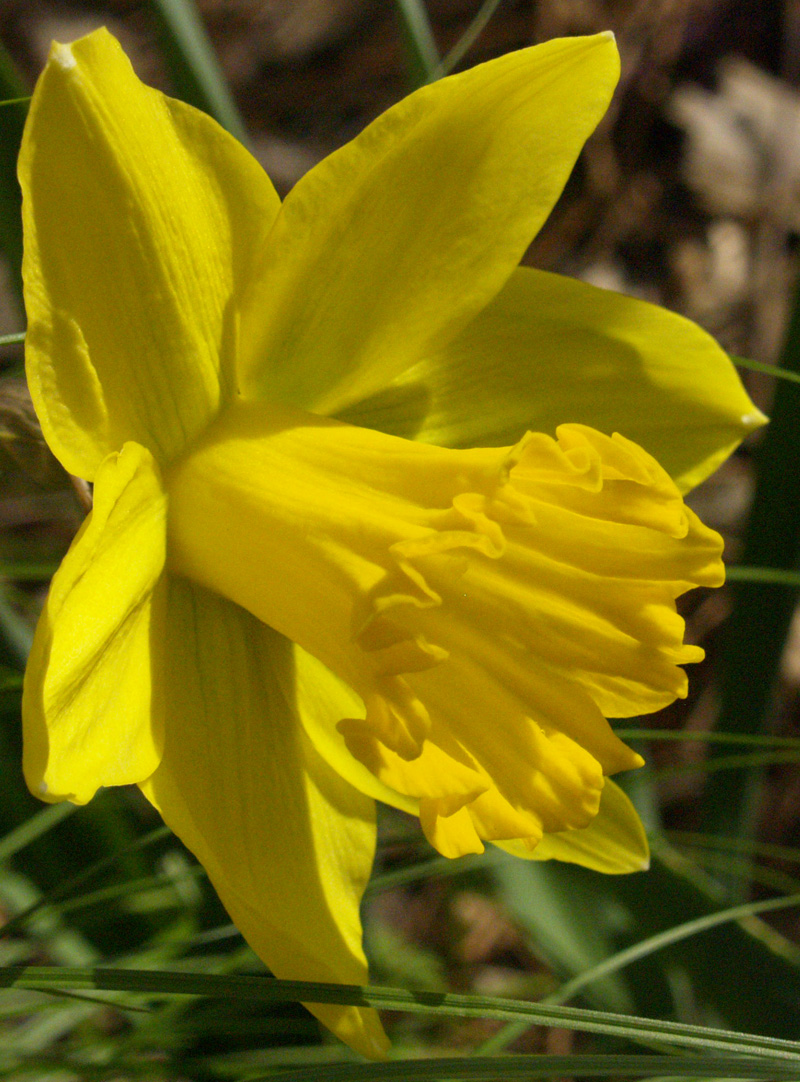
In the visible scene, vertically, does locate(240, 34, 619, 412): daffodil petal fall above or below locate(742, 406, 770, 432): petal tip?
above

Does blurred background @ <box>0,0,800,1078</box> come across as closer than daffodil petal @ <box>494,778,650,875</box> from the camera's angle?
No

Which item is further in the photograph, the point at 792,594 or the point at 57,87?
the point at 792,594

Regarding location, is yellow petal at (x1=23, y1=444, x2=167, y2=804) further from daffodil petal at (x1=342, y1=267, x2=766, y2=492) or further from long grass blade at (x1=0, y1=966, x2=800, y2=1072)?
daffodil petal at (x1=342, y1=267, x2=766, y2=492)

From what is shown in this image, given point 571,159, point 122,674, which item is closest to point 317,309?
point 571,159

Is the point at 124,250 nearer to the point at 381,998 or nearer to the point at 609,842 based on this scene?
the point at 381,998

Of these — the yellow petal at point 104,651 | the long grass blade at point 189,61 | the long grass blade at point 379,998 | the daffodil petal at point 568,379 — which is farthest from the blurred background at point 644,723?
the daffodil petal at point 568,379

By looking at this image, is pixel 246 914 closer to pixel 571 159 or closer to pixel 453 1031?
pixel 571 159

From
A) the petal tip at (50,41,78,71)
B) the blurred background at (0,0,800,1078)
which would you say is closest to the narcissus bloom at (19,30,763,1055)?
the petal tip at (50,41,78,71)
